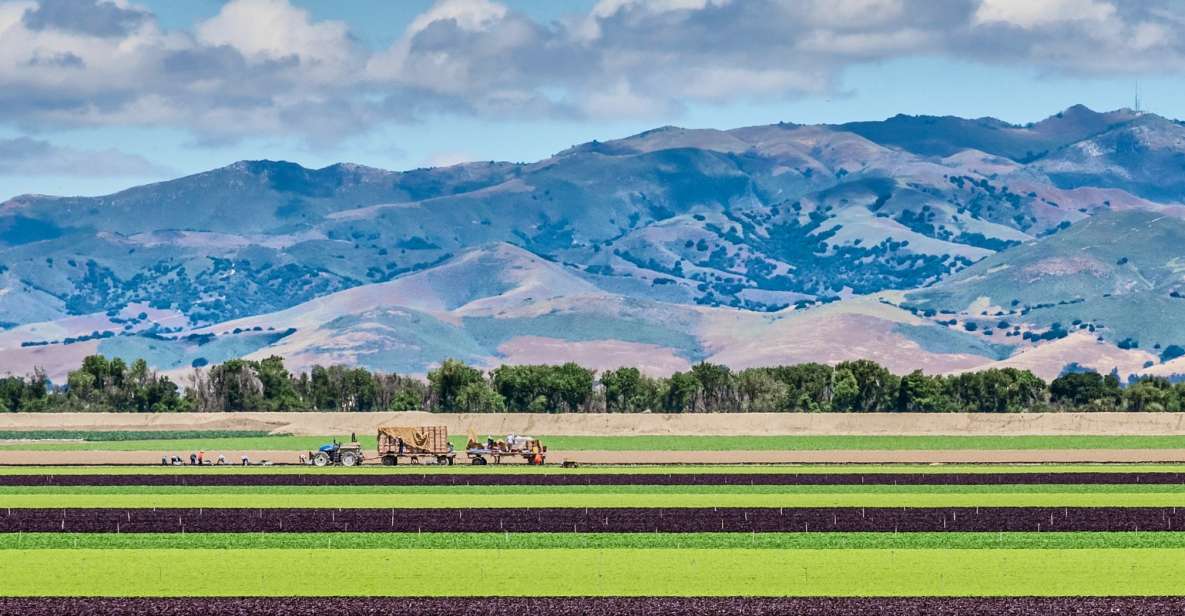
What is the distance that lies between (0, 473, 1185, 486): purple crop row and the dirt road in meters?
15.6

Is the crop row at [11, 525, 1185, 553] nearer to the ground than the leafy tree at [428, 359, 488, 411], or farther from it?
nearer to the ground

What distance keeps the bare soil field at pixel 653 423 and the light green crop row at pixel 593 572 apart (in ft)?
293

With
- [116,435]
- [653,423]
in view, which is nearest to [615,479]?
[653,423]

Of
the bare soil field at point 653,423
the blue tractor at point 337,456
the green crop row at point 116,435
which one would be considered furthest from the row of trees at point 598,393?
the blue tractor at point 337,456

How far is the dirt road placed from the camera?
111312 mm

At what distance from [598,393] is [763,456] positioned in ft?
226

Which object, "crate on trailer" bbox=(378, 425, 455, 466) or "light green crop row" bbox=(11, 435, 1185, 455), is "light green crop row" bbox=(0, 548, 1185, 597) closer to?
"crate on trailer" bbox=(378, 425, 455, 466)

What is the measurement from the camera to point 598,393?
186875 millimetres

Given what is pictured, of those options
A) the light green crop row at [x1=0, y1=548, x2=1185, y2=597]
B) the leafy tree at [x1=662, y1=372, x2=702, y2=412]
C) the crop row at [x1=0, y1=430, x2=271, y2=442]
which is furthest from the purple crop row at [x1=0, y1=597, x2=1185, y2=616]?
the leafy tree at [x1=662, y1=372, x2=702, y2=412]

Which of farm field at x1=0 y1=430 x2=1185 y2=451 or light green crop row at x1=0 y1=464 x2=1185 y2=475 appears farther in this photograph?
farm field at x1=0 y1=430 x2=1185 y2=451

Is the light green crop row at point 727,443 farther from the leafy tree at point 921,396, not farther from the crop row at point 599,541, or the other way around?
the crop row at point 599,541

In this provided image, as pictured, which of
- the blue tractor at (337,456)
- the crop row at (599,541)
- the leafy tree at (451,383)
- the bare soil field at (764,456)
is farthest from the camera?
the leafy tree at (451,383)

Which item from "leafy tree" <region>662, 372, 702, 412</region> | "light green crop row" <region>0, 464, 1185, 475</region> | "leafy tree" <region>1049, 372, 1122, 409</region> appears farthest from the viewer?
"leafy tree" <region>662, 372, 702, 412</region>

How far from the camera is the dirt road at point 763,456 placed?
11131 cm
